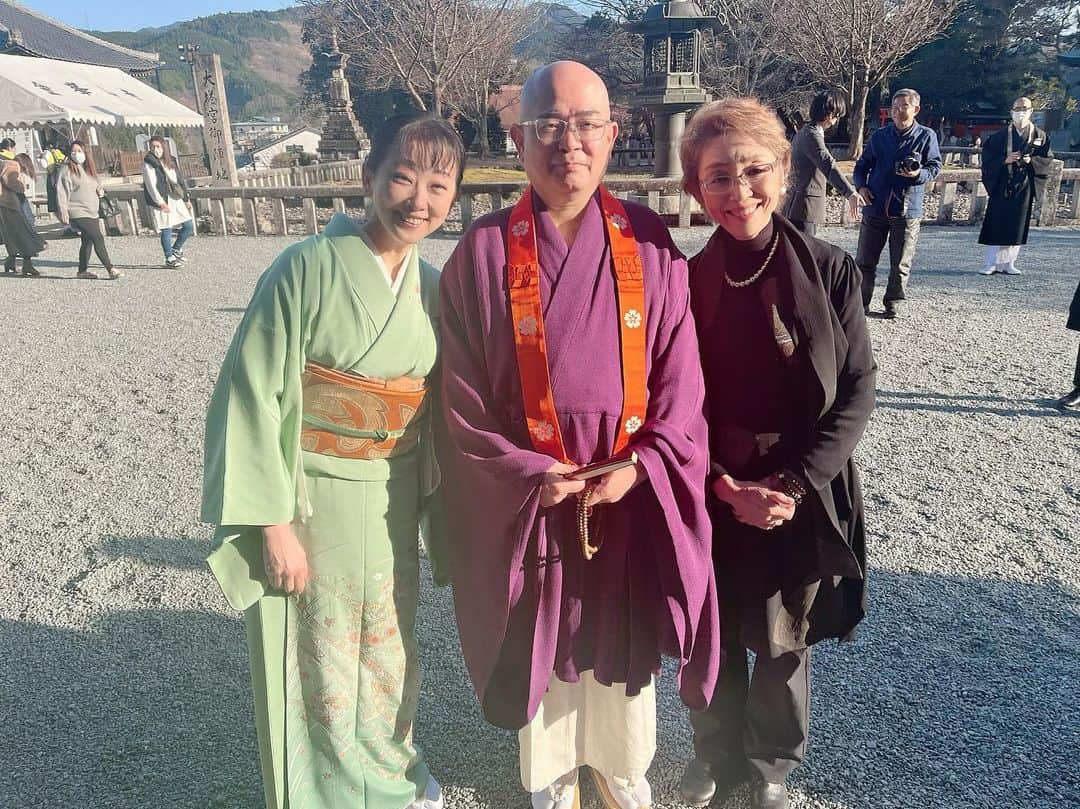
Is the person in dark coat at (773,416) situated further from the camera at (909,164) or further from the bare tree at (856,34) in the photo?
the bare tree at (856,34)

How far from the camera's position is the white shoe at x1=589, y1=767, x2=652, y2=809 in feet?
6.09

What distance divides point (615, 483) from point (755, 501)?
343 millimetres

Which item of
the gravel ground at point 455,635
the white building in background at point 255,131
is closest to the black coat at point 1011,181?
the gravel ground at point 455,635

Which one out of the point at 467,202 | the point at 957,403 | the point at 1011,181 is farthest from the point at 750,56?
the point at 957,403

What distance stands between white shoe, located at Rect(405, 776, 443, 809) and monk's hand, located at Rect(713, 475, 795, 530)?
3.42ft

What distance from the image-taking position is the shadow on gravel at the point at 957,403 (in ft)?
14.6

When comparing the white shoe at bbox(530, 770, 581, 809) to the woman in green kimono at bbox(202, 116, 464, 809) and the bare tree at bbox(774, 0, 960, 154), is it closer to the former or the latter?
the woman in green kimono at bbox(202, 116, 464, 809)

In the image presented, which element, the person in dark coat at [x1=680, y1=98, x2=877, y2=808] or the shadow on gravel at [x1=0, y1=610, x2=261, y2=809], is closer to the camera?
the person in dark coat at [x1=680, y1=98, x2=877, y2=808]

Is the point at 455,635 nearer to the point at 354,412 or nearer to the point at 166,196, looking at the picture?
the point at 354,412

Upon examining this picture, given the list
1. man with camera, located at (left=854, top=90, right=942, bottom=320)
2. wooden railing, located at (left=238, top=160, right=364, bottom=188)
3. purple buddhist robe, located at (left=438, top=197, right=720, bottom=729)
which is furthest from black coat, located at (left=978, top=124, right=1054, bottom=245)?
wooden railing, located at (left=238, top=160, right=364, bottom=188)

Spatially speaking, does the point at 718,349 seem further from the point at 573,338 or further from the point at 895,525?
the point at 895,525

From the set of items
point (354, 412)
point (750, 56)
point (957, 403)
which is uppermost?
point (750, 56)

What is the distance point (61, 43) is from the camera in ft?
78.4

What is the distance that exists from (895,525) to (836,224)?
905cm
